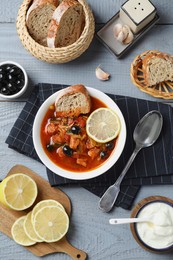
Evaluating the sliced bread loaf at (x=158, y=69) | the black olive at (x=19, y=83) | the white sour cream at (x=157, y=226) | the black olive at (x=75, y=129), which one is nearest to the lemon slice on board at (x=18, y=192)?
the black olive at (x=75, y=129)

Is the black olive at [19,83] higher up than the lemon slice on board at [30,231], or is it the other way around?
the black olive at [19,83]

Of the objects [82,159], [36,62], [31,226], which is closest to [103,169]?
[82,159]

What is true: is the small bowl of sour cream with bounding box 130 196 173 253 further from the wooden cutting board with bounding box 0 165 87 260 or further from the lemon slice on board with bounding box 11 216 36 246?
the lemon slice on board with bounding box 11 216 36 246

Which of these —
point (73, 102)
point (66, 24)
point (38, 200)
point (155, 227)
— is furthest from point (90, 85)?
point (155, 227)

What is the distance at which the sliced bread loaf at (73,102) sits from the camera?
92.0 inches

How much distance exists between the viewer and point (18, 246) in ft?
8.00

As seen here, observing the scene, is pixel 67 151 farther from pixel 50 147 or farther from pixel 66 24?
pixel 66 24

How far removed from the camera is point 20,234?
2396 millimetres

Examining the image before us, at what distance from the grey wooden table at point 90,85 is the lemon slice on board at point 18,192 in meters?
0.11

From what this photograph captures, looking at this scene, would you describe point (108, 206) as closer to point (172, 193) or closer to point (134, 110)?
point (172, 193)

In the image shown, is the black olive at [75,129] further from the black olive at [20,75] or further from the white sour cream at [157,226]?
the white sour cream at [157,226]

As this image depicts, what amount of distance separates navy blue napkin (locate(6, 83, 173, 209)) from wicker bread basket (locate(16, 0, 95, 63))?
15 cm

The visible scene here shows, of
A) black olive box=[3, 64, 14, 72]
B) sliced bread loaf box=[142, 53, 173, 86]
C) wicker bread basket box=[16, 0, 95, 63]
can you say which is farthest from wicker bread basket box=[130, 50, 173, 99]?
black olive box=[3, 64, 14, 72]

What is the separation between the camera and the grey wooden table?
8.03ft
